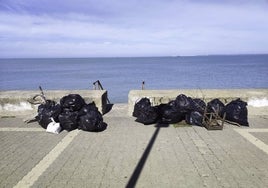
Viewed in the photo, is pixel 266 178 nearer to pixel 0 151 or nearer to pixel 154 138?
pixel 154 138

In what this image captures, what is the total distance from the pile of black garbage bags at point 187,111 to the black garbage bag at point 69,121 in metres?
1.84

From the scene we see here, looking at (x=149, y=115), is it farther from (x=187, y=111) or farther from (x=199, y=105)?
(x=199, y=105)

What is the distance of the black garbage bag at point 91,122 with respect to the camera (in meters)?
8.66

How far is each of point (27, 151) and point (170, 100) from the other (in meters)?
4.83

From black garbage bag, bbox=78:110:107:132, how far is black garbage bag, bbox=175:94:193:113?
2379 millimetres

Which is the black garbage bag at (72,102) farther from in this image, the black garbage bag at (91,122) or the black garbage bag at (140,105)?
the black garbage bag at (140,105)

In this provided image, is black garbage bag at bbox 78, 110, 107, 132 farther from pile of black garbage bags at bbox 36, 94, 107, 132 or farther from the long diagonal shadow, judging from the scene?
the long diagonal shadow

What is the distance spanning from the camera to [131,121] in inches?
388

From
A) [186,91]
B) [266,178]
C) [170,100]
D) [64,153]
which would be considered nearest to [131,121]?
[170,100]

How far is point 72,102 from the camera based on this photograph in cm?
938

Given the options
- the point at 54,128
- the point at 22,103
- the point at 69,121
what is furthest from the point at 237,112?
the point at 22,103

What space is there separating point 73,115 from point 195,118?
133 inches

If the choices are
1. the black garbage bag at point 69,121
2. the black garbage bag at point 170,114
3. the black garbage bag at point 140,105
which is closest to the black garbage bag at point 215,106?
the black garbage bag at point 170,114

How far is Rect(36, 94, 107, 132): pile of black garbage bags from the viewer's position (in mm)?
8733
